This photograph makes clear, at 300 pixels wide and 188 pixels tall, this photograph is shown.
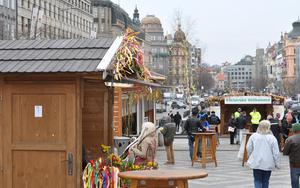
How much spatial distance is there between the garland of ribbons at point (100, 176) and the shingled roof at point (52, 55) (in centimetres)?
145

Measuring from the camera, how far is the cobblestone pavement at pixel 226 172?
15945 mm

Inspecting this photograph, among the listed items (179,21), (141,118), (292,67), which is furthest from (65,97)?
(292,67)

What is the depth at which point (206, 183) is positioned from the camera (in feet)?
53.2

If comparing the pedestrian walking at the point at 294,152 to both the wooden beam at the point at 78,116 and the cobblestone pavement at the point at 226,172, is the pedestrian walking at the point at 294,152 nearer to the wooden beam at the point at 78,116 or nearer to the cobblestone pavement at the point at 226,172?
the cobblestone pavement at the point at 226,172

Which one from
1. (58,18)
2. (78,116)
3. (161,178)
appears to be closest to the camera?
(161,178)

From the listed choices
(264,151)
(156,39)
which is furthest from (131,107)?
(156,39)

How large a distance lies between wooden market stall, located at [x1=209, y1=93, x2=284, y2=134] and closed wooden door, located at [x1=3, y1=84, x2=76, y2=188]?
80.5 ft

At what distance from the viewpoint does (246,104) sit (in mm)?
34406

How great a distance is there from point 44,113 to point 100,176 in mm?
1210

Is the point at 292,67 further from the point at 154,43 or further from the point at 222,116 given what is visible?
the point at 222,116

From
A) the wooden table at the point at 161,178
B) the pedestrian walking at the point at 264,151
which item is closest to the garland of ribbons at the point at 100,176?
the wooden table at the point at 161,178

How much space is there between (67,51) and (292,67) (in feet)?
568

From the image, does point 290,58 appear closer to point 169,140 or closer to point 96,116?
point 169,140

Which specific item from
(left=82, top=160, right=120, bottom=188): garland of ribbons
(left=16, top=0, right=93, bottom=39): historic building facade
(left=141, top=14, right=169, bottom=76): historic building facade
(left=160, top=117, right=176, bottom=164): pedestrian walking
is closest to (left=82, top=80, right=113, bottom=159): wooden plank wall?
(left=82, top=160, right=120, bottom=188): garland of ribbons
